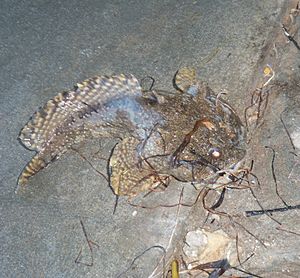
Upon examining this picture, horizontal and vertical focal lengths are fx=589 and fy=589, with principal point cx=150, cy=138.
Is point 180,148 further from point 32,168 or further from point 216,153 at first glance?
point 32,168

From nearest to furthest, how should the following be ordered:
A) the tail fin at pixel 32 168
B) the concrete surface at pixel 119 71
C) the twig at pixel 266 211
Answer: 1. the concrete surface at pixel 119 71
2. the twig at pixel 266 211
3. the tail fin at pixel 32 168

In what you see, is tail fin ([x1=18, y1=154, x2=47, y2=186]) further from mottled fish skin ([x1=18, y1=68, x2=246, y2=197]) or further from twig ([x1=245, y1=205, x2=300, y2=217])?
twig ([x1=245, y1=205, x2=300, y2=217])

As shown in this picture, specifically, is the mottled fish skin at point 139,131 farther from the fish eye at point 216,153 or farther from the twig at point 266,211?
the twig at point 266,211

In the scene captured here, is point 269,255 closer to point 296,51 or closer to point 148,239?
point 148,239

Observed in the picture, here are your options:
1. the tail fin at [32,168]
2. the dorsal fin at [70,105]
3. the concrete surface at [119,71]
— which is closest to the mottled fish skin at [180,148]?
the concrete surface at [119,71]

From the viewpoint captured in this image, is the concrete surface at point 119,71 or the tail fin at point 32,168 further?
the tail fin at point 32,168

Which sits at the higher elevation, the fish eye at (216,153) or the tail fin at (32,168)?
the fish eye at (216,153)

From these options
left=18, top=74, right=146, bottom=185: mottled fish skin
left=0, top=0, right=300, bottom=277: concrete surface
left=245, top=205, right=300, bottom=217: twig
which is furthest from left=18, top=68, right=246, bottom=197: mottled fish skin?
left=245, top=205, right=300, bottom=217: twig

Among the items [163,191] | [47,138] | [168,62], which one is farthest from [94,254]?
[168,62]

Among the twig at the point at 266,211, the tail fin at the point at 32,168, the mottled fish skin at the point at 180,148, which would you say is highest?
the mottled fish skin at the point at 180,148
